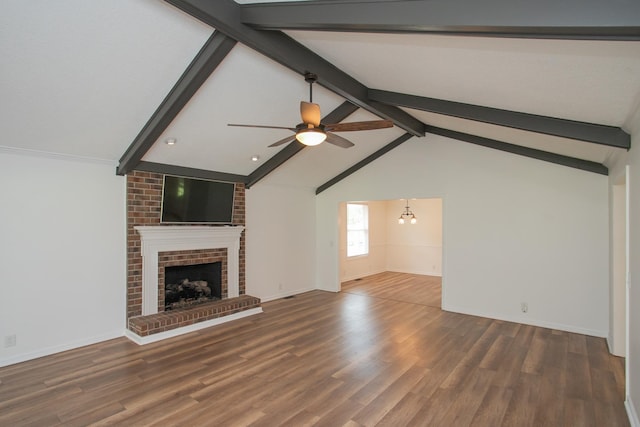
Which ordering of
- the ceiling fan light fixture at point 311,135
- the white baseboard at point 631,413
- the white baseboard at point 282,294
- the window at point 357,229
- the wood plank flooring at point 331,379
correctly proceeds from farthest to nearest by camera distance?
the window at point 357,229, the white baseboard at point 282,294, the ceiling fan light fixture at point 311,135, the wood plank flooring at point 331,379, the white baseboard at point 631,413

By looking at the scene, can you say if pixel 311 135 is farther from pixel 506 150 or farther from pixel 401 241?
pixel 401 241

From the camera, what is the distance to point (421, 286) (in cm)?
795

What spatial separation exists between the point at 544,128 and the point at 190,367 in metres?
4.53

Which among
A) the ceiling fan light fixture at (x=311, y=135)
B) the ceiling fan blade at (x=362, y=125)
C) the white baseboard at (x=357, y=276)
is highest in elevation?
the ceiling fan blade at (x=362, y=125)

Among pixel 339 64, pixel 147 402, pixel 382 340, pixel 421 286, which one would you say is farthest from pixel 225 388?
pixel 421 286

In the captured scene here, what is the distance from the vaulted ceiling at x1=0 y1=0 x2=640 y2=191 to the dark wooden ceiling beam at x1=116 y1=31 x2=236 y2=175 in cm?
2

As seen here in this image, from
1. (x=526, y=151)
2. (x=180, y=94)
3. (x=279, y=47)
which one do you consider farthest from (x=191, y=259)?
(x=526, y=151)

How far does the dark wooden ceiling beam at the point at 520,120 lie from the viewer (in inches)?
119

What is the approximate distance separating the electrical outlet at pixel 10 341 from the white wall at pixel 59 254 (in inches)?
1.2

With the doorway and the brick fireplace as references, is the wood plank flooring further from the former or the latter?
the doorway

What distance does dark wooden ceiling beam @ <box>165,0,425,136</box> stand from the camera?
100 inches

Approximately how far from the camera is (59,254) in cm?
408

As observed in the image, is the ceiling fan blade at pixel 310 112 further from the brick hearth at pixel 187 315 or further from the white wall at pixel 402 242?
the white wall at pixel 402 242

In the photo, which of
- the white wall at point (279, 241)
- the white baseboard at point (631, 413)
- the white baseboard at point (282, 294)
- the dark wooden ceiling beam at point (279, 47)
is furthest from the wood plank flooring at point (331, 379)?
the dark wooden ceiling beam at point (279, 47)
